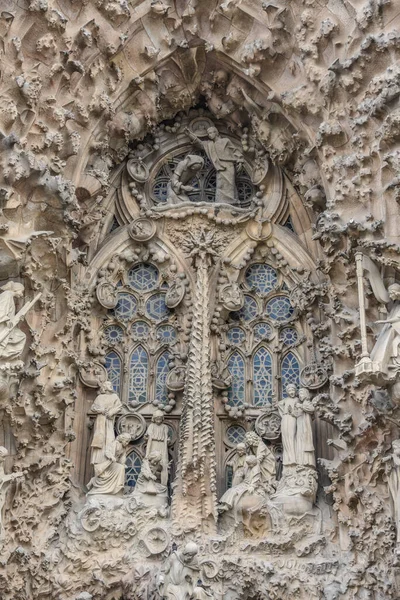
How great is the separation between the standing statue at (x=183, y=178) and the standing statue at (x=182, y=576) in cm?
442

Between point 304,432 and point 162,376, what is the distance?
1780 mm

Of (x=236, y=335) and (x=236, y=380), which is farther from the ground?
(x=236, y=335)

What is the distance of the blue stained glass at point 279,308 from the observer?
37.7 feet

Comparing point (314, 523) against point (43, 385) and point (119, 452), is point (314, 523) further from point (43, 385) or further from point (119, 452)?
point (43, 385)

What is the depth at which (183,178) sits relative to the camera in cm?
1203

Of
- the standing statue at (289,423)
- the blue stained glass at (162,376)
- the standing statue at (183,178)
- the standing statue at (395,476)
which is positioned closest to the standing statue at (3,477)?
the blue stained glass at (162,376)

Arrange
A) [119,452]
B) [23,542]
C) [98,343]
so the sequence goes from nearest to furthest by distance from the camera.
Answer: [23,542]
[119,452]
[98,343]

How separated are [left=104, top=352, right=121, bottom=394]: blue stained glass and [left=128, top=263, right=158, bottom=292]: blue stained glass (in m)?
0.85

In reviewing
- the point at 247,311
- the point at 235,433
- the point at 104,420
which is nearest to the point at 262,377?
the point at 235,433

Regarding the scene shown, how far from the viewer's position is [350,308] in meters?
10.3

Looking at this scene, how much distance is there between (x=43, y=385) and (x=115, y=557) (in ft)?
6.05

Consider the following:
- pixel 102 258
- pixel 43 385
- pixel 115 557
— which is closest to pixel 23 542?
pixel 115 557

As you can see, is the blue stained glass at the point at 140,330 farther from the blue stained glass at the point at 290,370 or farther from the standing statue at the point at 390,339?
the standing statue at the point at 390,339

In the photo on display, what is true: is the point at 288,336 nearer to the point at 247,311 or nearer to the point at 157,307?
the point at 247,311
